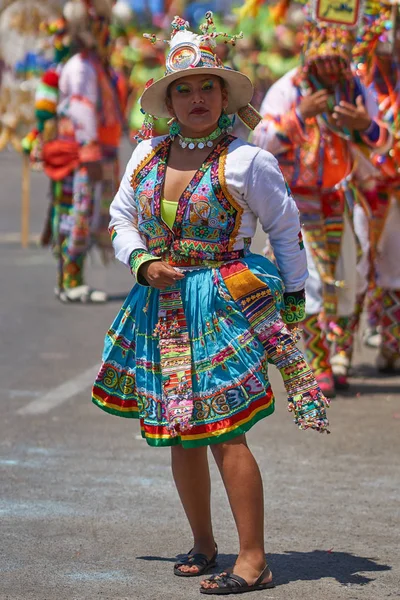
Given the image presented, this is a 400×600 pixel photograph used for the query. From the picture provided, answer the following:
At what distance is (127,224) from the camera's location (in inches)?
198

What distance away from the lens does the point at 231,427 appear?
4719 millimetres

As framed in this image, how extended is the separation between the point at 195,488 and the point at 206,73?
1.37 m

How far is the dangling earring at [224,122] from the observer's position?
4949mm

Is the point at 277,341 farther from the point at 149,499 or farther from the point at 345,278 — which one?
the point at 345,278

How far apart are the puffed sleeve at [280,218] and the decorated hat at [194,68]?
10.1 inches

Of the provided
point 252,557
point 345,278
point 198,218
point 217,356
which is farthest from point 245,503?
point 345,278

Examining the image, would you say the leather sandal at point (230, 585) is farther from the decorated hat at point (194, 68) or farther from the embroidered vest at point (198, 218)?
the decorated hat at point (194, 68)

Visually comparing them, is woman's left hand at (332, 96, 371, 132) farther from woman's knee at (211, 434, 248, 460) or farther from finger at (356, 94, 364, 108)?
woman's knee at (211, 434, 248, 460)

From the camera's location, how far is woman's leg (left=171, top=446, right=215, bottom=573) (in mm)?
4914

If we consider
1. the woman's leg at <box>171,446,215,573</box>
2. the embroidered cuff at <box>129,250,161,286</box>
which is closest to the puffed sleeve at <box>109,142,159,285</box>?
the embroidered cuff at <box>129,250,161,286</box>

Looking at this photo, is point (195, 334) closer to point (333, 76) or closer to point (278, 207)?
point (278, 207)

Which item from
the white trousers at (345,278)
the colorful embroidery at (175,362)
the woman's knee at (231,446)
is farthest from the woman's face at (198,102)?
the white trousers at (345,278)

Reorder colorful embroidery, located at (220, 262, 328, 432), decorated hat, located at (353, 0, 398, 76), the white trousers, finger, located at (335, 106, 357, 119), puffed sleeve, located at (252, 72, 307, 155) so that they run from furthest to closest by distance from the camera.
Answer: decorated hat, located at (353, 0, 398, 76) < the white trousers < puffed sleeve, located at (252, 72, 307, 155) < finger, located at (335, 106, 357, 119) < colorful embroidery, located at (220, 262, 328, 432)

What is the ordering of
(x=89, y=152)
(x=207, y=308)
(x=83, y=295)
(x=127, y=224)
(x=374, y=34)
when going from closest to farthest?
(x=207, y=308) → (x=127, y=224) → (x=374, y=34) → (x=89, y=152) → (x=83, y=295)
